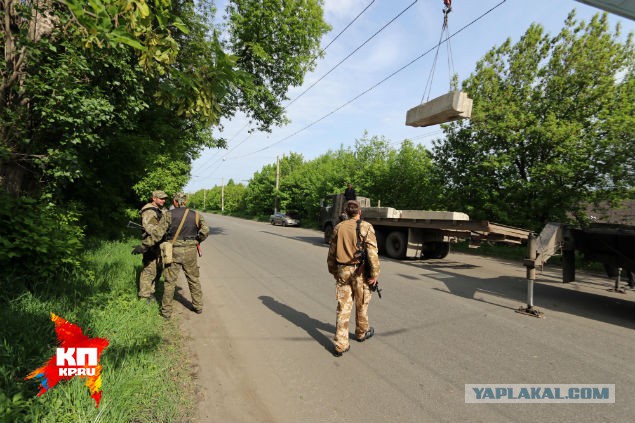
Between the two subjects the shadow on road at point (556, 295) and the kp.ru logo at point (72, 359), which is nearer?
the kp.ru logo at point (72, 359)

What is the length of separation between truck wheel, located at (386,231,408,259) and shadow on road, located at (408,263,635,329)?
2115 millimetres

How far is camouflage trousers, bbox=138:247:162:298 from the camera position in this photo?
4878 mm

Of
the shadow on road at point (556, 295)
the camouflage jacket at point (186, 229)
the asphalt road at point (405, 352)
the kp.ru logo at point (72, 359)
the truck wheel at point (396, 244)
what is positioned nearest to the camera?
the kp.ru logo at point (72, 359)

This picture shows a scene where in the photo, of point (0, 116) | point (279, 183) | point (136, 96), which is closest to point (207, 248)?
point (136, 96)

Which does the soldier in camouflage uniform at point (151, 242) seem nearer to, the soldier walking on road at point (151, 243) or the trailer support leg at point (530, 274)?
the soldier walking on road at point (151, 243)

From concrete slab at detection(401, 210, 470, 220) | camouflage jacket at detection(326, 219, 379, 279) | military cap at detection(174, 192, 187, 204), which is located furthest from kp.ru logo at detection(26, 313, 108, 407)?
concrete slab at detection(401, 210, 470, 220)

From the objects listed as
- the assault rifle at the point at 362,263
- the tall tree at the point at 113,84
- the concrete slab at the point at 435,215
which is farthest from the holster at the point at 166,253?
the concrete slab at the point at 435,215

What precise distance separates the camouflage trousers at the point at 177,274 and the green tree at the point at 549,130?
1325cm

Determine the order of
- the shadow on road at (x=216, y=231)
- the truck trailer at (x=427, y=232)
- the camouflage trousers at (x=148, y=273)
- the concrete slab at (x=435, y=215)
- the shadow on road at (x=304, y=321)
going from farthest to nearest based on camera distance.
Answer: the shadow on road at (x=216, y=231) < the concrete slab at (x=435, y=215) < the truck trailer at (x=427, y=232) < the camouflage trousers at (x=148, y=273) < the shadow on road at (x=304, y=321)

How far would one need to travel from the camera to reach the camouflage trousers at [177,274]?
180 inches

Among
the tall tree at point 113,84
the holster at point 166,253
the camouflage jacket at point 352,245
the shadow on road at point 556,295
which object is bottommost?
the shadow on road at point 556,295

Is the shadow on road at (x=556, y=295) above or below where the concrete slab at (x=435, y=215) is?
below

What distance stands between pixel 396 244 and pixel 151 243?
8.23 m

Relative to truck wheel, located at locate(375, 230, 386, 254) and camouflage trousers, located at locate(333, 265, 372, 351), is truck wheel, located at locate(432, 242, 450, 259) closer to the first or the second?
truck wheel, located at locate(375, 230, 386, 254)
